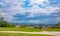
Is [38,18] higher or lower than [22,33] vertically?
higher

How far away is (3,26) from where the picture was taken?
4270 mm

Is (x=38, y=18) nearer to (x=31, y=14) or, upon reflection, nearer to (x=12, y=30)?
(x=31, y=14)

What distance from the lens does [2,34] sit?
14.0ft

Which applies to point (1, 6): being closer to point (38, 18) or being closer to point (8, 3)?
point (8, 3)

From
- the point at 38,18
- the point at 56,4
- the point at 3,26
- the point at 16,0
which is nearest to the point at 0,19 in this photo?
the point at 3,26

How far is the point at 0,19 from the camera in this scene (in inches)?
169

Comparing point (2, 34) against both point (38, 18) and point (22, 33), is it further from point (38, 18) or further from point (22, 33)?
point (38, 18)

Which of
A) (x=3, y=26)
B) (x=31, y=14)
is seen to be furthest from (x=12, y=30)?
(x=31, y=14)

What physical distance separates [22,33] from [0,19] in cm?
56

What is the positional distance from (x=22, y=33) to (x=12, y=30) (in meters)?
0.22

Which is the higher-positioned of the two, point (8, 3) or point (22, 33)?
point (8, 3)

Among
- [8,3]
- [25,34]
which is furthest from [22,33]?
[8,3]

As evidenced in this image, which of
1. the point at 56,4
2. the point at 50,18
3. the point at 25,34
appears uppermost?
the point at 56,4

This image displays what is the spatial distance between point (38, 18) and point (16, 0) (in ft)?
1.99
